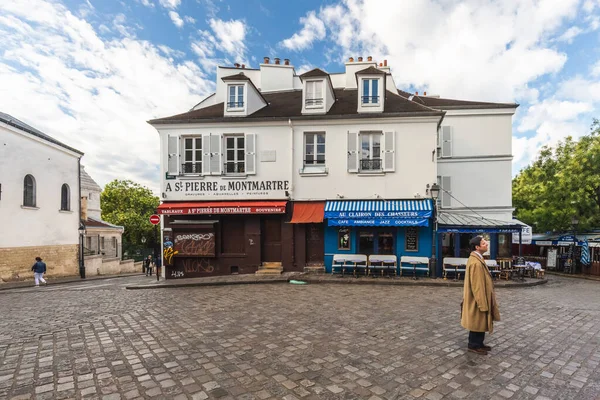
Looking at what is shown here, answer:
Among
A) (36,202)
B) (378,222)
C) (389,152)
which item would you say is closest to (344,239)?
(378,222)

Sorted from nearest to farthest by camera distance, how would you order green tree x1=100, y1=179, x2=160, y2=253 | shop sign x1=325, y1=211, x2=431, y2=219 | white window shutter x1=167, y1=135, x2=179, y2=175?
shop sign x1=325, y1=211, x2=431, y2=219, white window shutter x1=167, y1=135, x2=179, y2=175, green tree x1=100, y1=179, x2=160, y2=253

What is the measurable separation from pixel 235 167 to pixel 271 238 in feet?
12.6

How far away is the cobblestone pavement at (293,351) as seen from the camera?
3.90 m

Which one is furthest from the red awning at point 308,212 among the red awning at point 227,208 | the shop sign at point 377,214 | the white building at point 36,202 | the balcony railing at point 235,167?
the white building at point 36,202

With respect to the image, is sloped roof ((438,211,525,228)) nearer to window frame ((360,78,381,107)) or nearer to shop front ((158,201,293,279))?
window frame ((360,78,381,107))

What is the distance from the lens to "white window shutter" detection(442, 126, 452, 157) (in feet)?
58.9

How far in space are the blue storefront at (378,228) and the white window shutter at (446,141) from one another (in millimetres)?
5836

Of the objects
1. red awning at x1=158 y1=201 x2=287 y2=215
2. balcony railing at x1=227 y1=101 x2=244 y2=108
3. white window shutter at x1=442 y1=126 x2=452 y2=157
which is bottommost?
red awning at x1=158 y1=201 x2=287 y2=215

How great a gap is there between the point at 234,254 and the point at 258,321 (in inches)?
321

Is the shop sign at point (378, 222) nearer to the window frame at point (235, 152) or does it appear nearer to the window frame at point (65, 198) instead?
the window frame at point (235, 152)

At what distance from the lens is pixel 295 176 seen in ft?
47.7

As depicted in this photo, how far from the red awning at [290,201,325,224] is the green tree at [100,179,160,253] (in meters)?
32.4

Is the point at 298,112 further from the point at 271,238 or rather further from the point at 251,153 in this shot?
the point at 271,238

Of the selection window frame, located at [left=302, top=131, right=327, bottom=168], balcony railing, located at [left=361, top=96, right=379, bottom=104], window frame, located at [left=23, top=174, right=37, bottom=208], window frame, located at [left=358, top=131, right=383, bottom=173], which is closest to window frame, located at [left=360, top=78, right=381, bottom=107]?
balcony railing, located at [left=361, top=96, right=379, bottom=104]
